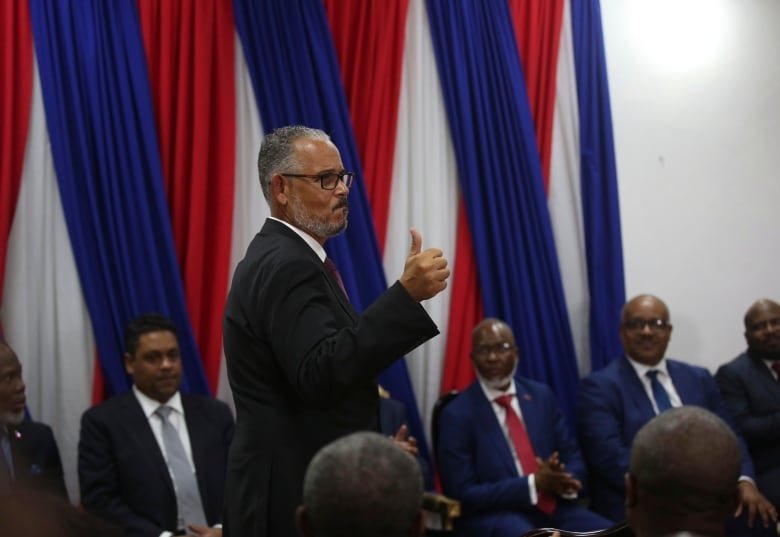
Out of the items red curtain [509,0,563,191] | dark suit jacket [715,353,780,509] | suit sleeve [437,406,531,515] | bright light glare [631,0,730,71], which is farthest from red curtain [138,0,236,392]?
dark suit jacket [715,353,780,509]

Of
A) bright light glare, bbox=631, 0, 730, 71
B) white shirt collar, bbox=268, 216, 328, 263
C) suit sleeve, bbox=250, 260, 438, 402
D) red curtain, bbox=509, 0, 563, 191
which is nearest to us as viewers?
suit sleeve, bbox=250, 260, 438, 402

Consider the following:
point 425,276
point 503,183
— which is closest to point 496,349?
point 503,183

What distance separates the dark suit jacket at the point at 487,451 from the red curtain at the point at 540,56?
117 cm

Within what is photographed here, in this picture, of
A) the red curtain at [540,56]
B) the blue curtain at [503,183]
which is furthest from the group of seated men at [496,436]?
the red curtain at [540,56]

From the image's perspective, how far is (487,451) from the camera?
438cm

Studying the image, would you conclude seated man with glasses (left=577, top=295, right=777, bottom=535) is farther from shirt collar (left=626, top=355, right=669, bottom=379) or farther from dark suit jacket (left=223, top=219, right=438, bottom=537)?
dark suit jacket (left=223, top=219, right=438, bottom=537)

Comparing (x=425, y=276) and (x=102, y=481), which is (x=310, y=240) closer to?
(x=425, y=276)

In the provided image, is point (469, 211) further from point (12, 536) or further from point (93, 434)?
point (12, 536)

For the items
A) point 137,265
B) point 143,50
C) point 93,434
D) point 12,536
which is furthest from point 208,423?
point 12,536

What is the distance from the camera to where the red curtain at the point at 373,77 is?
15.9 ft

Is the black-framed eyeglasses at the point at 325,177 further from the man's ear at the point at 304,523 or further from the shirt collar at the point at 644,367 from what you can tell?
the shirt collar at the point at 644,367

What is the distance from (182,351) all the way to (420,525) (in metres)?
3.11

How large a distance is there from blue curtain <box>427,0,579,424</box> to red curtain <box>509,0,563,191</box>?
0.08 meters

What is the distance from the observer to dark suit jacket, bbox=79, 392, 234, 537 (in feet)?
12.7
